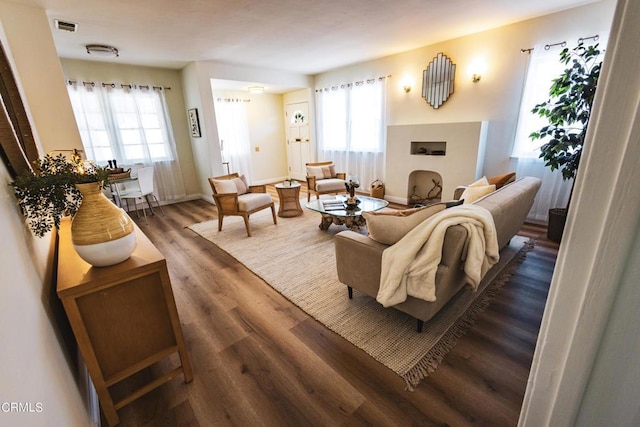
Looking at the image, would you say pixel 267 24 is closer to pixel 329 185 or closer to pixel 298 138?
pixel 329 185

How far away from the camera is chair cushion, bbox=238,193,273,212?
367 cm

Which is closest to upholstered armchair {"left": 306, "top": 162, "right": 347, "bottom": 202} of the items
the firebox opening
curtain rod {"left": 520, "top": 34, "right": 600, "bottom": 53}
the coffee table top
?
the coffee table top

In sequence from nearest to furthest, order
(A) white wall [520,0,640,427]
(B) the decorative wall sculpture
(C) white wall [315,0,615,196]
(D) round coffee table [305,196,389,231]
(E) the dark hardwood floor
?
(A) white wall [520,0,640,427] → (E) the dark hardwood floor → (C) white wall [315,0,615,196] → (D) round coffee table [305,196,389,231] → (B) the decorative wall sculpture

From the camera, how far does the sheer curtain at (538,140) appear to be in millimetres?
3348

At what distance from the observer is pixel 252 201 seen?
3760 mm

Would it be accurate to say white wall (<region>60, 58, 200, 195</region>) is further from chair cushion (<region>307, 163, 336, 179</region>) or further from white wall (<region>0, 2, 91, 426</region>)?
white wall (<region>0, 2, 91, 426</region>)

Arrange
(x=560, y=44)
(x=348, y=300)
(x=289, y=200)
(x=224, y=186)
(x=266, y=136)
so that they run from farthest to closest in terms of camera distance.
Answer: (x=266, y=136) < (x=289, y=200) < (x=224, y=186) < (x=560, y=44) < (x=348, y=300)

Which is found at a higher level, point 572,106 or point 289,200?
point 572,106

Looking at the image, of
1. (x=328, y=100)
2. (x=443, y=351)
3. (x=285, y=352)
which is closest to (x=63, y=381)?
(x=285, y=352)

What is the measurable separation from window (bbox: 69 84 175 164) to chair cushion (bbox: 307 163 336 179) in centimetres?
288

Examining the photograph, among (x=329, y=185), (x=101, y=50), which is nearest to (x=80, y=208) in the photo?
(x=329, y=185)

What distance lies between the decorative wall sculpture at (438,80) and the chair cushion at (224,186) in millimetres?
3519

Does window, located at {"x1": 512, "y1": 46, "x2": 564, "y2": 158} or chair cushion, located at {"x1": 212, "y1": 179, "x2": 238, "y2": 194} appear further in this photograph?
chair cushion, located at {"x1": 212, "y1": 179, "x2": 238, "y2": 194}

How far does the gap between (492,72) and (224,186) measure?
164 inches
